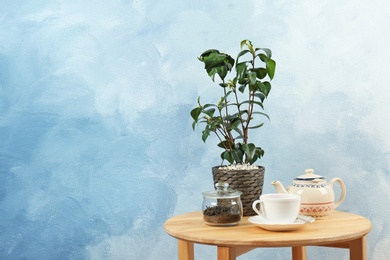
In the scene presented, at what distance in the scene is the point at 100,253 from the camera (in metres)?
2.66

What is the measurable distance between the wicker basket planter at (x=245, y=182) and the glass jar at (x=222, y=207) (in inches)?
3.8

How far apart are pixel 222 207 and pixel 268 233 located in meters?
0.18

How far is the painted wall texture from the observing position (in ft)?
8.69

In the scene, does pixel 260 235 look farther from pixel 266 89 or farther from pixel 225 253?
pixel 266 89

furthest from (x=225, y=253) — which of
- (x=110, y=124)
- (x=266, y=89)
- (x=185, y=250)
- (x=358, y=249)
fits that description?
(x=110, y=124)

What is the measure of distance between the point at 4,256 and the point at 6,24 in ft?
3.22

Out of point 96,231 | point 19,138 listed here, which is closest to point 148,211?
point 96,231

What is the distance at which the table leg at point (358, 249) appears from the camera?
6.43ft

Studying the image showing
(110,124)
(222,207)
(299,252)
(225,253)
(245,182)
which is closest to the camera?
(225,253)

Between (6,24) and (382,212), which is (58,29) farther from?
(382,212)

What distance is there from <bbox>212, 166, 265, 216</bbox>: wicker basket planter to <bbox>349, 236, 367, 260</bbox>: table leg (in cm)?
33

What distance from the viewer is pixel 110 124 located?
2.67 m

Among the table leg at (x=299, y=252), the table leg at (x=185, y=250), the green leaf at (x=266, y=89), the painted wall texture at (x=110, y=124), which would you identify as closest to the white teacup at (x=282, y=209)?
the table leg at (x=185, y=250)

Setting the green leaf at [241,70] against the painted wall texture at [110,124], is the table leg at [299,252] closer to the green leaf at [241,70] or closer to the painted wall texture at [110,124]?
the painted wall texture at [110,124]
